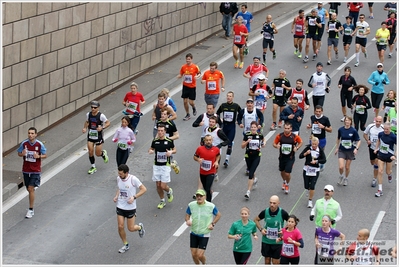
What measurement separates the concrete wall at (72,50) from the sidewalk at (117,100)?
277 mm

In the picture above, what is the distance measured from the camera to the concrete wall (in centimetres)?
2091

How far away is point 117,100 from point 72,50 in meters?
2.25

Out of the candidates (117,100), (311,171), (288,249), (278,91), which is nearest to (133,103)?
(117,100)

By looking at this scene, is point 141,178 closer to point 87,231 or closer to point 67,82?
point 87,231

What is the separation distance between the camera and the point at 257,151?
18.8 meters

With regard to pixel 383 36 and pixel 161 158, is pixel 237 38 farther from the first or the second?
pixel 161 158

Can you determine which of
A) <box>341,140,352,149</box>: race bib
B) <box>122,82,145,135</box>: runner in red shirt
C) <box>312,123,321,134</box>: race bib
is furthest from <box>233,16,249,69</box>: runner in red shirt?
<box>341,140,352,149</box>: race bib

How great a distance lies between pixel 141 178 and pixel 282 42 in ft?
39.4

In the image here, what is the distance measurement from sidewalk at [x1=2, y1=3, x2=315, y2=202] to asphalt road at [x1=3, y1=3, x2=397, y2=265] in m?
0.47

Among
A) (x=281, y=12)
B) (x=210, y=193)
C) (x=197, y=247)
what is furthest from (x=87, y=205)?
(x=281, y=12)

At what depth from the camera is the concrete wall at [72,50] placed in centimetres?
2091

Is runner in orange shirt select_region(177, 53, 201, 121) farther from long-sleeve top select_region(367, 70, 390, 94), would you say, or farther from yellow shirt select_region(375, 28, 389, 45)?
yellow shirt select_region(375, 28, 389, 45)

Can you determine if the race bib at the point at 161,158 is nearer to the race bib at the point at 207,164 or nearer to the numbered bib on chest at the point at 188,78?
the race bib at the point at 207,164

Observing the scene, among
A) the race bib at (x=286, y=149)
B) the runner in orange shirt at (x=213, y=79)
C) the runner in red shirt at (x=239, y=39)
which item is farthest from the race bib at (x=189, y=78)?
the race bib at (x=286, y=149)
